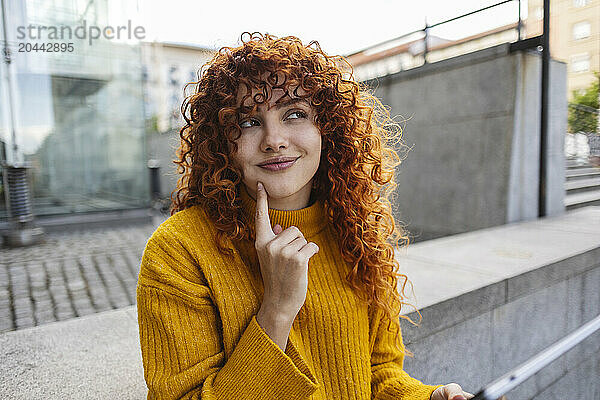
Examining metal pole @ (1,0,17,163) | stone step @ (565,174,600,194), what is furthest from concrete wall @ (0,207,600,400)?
metal pole @ (1,0,17,163)

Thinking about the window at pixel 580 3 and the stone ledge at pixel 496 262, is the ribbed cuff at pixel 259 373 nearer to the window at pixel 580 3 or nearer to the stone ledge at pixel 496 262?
the stone ledge at pixel 496 262

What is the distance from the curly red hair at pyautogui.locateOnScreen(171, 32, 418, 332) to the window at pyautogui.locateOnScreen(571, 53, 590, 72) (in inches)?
236

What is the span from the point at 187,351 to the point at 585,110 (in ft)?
23.2

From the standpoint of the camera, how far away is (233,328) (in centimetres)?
123

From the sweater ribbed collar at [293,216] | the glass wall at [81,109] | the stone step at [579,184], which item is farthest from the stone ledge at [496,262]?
the glass wall at [81,109]

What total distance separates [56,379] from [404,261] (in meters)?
2.48

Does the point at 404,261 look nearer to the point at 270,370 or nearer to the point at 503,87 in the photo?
the point at 270,370

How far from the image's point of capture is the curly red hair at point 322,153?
1.23 meters

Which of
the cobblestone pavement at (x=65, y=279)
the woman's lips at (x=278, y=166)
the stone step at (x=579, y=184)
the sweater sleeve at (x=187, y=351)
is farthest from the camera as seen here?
the stone step at (x=579, y=184)

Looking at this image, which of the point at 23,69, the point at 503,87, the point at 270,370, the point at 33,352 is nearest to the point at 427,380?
the point at 270,370

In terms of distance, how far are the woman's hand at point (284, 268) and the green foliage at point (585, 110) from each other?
6697 mm

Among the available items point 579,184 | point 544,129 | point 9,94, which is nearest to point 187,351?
point 544,129

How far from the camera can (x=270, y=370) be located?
1172 mm

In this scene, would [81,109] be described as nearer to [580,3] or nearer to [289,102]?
[580,3]
